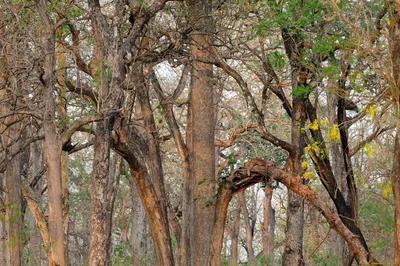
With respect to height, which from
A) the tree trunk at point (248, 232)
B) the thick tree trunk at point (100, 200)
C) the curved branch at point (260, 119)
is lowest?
the thick tree trunk at point (100, 200)

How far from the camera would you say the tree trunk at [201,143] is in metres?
16.3

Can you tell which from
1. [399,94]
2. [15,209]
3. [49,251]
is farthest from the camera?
[15,209]

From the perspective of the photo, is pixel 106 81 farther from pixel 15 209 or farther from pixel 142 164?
pixel 15 209

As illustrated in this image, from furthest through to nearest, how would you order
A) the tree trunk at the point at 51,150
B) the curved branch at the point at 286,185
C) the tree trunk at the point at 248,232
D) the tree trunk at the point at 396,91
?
1. the tree trunk at the point at 248,232
2. the curved branch at the point at 286,185
3. the tree trunk at the point at 51,150
4. the tree trunk at the point at 396,91

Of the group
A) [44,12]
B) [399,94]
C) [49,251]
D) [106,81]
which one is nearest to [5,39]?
[44,12]

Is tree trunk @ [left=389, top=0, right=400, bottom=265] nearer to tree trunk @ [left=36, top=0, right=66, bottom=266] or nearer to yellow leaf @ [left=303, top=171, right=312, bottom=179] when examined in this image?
yellow leaf @ [left=303, top=171, right=312, bottom=179]

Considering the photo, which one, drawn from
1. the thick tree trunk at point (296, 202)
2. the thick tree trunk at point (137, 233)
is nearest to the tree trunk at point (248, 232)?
the thick tree trunk at point (137, 233)

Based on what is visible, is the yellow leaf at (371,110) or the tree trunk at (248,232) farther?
the tree trunk at (248,232)

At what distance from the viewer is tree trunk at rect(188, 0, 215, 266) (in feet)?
53.5

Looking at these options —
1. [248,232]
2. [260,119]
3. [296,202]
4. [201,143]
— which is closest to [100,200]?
[260,119]

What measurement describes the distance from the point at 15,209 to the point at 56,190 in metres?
4.74

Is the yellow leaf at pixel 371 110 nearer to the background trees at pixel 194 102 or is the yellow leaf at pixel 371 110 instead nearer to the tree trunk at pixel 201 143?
the background trees at pixel 194 102

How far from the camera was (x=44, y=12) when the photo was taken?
1379 centimetres

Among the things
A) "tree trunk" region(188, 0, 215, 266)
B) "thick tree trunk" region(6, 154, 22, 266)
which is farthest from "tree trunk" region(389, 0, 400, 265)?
"thick tree trunk" region(6, 154, 22, 266)
